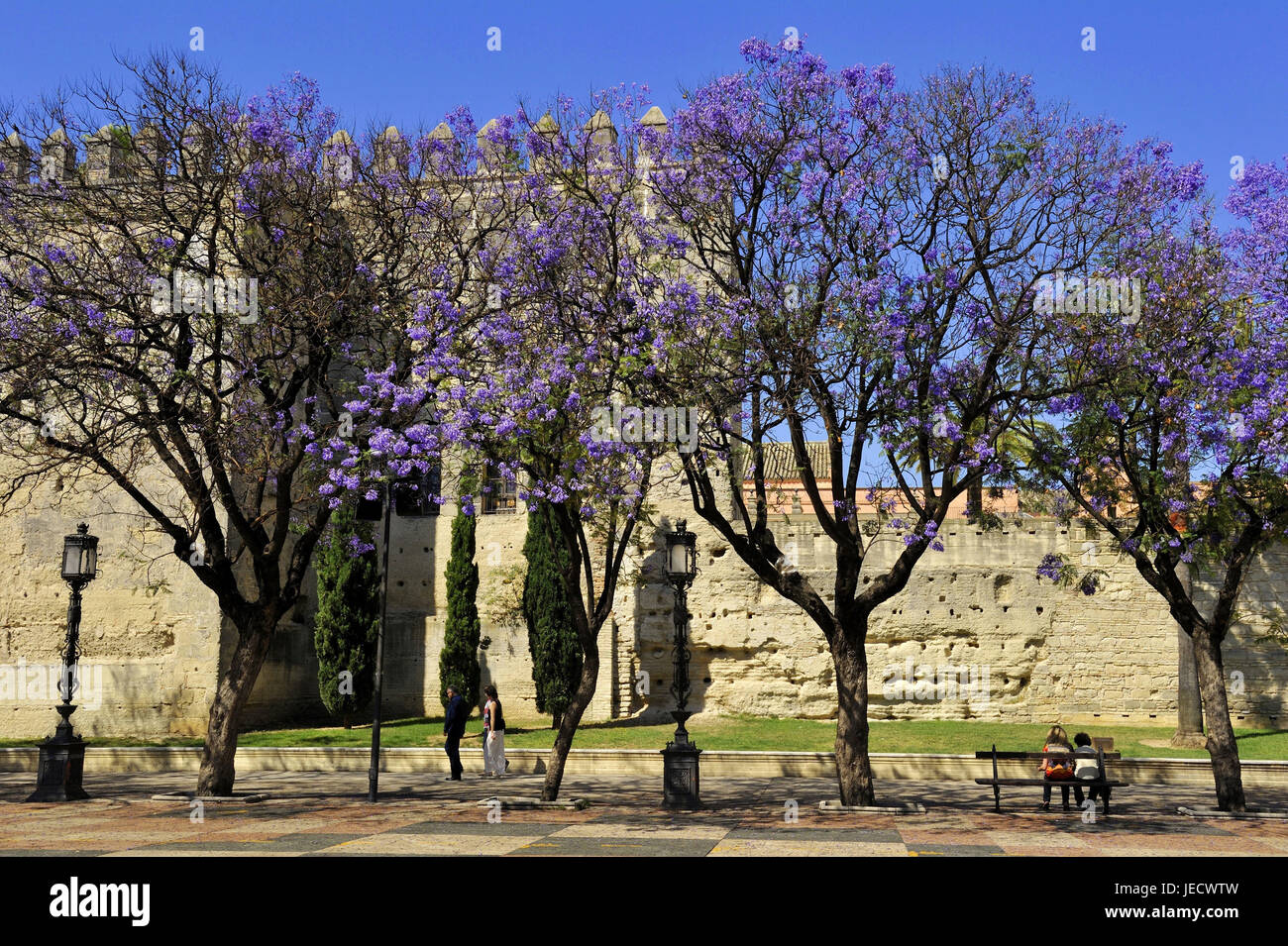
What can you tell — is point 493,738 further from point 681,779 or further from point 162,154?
point 162,154

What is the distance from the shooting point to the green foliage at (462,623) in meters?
22.9

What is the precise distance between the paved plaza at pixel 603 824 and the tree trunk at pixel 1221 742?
72 cm

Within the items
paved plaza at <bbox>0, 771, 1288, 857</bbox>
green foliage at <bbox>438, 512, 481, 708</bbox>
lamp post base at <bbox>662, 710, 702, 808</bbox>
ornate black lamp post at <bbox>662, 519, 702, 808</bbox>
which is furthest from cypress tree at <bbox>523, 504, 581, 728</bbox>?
lamp post base at <bbox>662, 710, 702, 808</bbox>

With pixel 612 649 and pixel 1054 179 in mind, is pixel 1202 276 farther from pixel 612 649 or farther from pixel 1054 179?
pixel 612 649

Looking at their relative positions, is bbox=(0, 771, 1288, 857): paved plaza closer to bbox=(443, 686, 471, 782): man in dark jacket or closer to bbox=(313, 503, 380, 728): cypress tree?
bbox=(443, 686, 471, 782): man in dark jacket

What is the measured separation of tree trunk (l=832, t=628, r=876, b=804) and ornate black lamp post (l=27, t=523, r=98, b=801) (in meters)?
9.17

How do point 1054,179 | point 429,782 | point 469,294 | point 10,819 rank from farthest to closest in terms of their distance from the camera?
point 429,782, point 469,294, point 1054,179, point 10,819

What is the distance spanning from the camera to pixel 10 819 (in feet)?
39.2

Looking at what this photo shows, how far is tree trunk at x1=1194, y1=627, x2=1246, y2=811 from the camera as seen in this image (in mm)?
13453

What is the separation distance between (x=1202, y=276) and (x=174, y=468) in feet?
40.4

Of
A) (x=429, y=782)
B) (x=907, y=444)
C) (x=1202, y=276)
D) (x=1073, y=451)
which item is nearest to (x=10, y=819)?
(x=429, y=782)

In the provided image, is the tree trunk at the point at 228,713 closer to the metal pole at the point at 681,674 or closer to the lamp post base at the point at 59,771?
the lamp post base at the point at 59,771

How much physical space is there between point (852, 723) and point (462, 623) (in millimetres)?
11674

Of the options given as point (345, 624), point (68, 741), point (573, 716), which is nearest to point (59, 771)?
point (68, 741)
